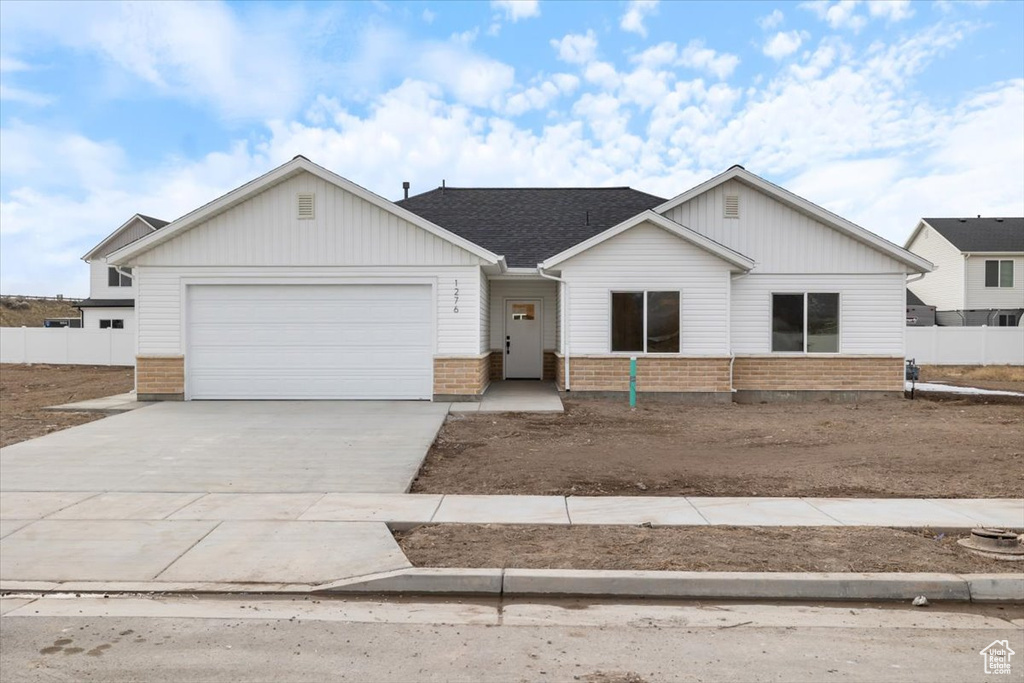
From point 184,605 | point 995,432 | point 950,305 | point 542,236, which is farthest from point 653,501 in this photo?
point 950,305

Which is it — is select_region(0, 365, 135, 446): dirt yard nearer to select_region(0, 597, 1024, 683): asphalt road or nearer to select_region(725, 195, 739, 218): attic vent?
select_region(0, 597, 1024, 683): asphalt road

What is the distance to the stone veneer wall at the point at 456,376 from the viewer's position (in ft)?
52.3

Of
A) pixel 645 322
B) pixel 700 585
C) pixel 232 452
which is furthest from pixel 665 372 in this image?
pixel 700 585

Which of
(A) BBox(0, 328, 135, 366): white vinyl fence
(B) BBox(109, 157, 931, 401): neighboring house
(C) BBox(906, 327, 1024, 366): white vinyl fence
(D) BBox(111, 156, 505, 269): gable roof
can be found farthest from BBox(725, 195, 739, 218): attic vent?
(A) BBox(0, 328, 135, 366): white vinyl fence

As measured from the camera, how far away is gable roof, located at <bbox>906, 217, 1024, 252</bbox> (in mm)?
36906

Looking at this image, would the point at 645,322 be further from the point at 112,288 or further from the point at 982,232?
the point at 112,288

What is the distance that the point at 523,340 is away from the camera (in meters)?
21.1

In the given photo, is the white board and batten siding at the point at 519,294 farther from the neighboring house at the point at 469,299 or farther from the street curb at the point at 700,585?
the street curb at the point at 700,585

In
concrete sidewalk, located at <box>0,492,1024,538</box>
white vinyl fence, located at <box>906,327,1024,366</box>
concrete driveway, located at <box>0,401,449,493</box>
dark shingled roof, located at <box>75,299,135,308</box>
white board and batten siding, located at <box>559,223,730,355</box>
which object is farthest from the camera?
dark shingled roof, located at <box>75,299,135,308</box>

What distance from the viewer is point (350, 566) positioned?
19.6ft

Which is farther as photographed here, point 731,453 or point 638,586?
point 731,453

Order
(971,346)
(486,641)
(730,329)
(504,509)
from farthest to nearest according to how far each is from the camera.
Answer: (971,346), (730,329), (504,509), (486,641)

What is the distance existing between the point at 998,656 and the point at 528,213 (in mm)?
19319

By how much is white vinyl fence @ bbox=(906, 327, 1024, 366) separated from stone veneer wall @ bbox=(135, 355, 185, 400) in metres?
27.3
